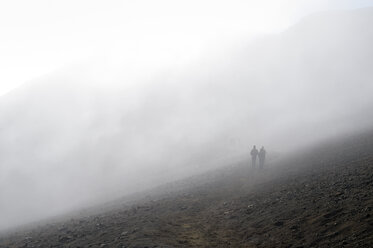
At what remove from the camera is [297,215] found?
15.2m

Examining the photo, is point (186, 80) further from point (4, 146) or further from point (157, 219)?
point (157, 219)

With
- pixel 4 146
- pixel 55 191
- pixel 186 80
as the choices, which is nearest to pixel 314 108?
pixel 186 80

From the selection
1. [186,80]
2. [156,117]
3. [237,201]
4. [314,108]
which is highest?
[186,80]

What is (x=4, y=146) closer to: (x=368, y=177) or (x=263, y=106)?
(x=263, y=106)

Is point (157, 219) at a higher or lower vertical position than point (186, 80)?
lower

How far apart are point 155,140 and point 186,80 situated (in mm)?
→ 73715

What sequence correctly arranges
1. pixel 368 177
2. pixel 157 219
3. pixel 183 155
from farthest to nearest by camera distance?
pixel 183 155, pixel 157 219, pixel 368 177

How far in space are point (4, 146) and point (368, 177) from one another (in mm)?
146394

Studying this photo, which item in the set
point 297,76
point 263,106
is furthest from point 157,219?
point 297,76

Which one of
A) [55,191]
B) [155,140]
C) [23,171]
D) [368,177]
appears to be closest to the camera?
[368,177]

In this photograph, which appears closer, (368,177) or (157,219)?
(368,177)

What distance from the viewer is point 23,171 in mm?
113500

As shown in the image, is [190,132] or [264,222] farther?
[190,132]

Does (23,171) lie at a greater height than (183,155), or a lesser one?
greater
